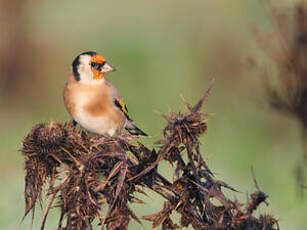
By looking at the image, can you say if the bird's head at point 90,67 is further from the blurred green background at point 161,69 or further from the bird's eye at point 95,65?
the blurred green background at point 161,69

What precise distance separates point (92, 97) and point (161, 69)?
26.9ft

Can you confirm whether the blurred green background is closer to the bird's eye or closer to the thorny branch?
the bird's eye

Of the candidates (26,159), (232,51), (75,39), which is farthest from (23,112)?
(26,159)

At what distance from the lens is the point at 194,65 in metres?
14.8

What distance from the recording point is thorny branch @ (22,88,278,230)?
3291mm

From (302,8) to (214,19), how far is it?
5968mm

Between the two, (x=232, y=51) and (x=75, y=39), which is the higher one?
(x=232, y=51)

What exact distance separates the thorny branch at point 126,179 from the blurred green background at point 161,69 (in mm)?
7564

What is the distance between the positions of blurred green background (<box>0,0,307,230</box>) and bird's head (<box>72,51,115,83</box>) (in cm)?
485

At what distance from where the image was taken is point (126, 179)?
11.4 feet

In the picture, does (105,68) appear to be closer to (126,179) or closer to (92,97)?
(92,97)

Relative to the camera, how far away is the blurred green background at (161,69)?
41.8 feet

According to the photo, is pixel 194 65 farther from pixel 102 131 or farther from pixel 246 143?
pixel 102 131

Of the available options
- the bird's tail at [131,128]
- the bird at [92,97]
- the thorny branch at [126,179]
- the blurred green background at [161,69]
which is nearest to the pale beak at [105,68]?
the bird at [92,97]
